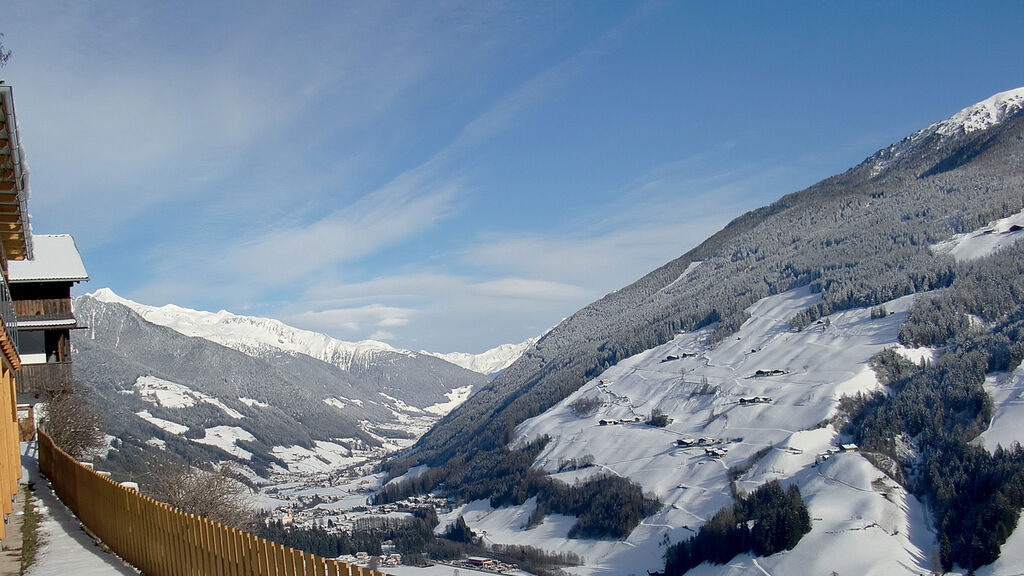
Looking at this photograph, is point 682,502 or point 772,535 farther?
point 682,502

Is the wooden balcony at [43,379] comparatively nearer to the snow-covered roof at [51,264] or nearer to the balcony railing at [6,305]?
the snow-covered roof at [51,264]

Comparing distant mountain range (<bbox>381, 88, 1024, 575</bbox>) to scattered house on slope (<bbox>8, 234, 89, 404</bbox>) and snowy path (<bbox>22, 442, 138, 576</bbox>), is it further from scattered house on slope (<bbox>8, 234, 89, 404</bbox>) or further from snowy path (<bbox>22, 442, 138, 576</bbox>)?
snowy path (<bbox>22, 442, 138, 576</bbox>)

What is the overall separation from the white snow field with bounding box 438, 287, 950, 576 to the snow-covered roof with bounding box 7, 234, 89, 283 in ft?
255

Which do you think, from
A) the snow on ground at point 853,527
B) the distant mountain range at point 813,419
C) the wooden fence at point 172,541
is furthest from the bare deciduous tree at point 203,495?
the distant mountain range at point 813,419

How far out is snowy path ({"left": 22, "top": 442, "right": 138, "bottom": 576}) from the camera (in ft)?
51.9

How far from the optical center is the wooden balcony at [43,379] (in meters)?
42.5

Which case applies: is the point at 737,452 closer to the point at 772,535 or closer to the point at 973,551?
the point at 772,535

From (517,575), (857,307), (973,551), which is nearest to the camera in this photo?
(973,551)

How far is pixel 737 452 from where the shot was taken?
390ft

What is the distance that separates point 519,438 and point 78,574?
555 ft

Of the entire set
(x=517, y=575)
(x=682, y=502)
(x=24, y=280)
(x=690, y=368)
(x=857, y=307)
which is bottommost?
(x=517, y=575)

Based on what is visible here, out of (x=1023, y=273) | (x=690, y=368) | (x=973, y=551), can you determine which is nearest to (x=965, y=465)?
(x=973, y=551)

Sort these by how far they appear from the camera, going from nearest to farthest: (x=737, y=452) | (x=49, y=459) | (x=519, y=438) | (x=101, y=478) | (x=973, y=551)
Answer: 1. (x=101, y=478)
2. (x=49, y=459)
3. (x=973, y=551)
4. (x=737, y=452)
5. (x=519, y=438)

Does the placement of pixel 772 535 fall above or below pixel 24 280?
below
